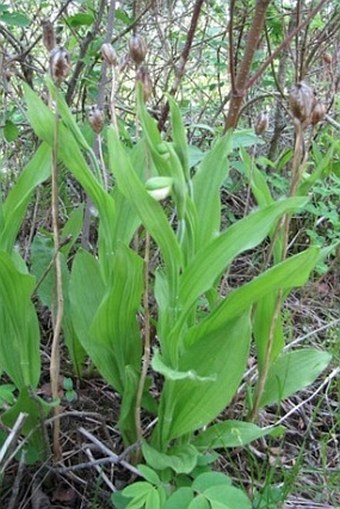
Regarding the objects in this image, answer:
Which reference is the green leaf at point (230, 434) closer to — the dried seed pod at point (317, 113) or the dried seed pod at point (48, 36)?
the dried seed pod at point (317, 113)

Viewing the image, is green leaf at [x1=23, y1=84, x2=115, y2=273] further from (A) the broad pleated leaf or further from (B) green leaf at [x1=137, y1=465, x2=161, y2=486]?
(B) green leaf at [x1=137, y1=465, x2=161, y2=486]

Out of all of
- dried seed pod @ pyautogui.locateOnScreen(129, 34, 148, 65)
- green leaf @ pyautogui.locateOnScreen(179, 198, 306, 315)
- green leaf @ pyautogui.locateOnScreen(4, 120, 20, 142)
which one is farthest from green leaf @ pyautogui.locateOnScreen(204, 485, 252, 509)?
green leaf @ pyautogui.locateOnScreen(4, 120, 20, 142)

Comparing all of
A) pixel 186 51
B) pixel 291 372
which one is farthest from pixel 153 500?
pixel 186 51

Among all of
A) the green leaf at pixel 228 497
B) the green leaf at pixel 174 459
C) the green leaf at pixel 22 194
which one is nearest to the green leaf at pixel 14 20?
the green leaf at pixel 22 194

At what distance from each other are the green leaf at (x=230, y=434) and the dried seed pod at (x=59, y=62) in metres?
0.60

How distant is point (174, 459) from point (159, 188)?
42 centimetres

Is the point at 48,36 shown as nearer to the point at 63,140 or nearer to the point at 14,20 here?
the point at 63,140

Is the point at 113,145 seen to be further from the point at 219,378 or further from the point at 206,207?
the point at 219,378

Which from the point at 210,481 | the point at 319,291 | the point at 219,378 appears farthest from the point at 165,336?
the point at 319,291

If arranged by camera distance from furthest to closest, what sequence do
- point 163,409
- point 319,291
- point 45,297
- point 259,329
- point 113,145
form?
point 319,291, point 45,297, point 259,329, point 163,409, point 113,145

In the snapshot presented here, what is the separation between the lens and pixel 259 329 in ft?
3.67

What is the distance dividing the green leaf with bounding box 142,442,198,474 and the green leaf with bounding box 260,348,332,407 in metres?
0.21

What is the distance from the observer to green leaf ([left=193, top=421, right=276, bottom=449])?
3.28 feet

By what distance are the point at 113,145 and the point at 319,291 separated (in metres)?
1.08
